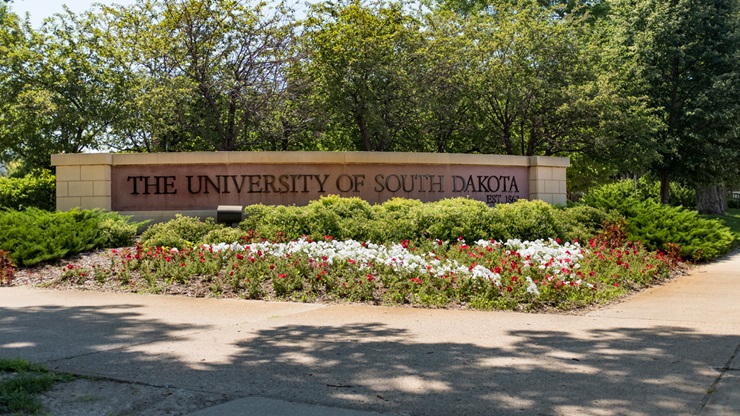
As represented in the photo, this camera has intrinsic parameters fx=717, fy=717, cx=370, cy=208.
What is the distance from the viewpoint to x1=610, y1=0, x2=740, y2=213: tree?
2352 centimetres

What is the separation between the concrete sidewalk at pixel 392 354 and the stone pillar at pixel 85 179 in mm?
6112

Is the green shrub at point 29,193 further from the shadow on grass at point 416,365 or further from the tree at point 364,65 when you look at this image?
the shadow on grass at point 416,365

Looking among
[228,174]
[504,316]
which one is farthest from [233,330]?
[228,174]

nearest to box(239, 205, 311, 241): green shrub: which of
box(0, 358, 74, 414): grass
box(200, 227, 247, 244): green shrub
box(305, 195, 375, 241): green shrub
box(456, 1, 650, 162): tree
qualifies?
box(305, 195, 375, 241): green shrub

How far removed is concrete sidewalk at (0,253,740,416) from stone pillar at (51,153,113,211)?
611 cm

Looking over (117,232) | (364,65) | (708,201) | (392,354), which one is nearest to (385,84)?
(364,65)

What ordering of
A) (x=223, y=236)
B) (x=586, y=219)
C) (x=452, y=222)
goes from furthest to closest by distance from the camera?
(x=586, y=219)
(x=452, y=222)
(x=223, y=236)

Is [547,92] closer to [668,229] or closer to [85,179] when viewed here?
[668,229]

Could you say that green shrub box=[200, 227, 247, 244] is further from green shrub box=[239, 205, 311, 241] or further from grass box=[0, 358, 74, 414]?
grass box=[0, 358, 74, 414]

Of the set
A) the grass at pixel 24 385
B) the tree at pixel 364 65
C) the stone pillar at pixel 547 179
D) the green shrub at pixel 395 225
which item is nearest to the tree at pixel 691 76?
the stone pillar at pixel 547 179

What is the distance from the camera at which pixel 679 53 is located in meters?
23.7

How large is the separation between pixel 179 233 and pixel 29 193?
22.5 ft

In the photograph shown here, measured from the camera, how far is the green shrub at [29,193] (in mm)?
17000

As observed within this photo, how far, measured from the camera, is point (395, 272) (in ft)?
30.7
